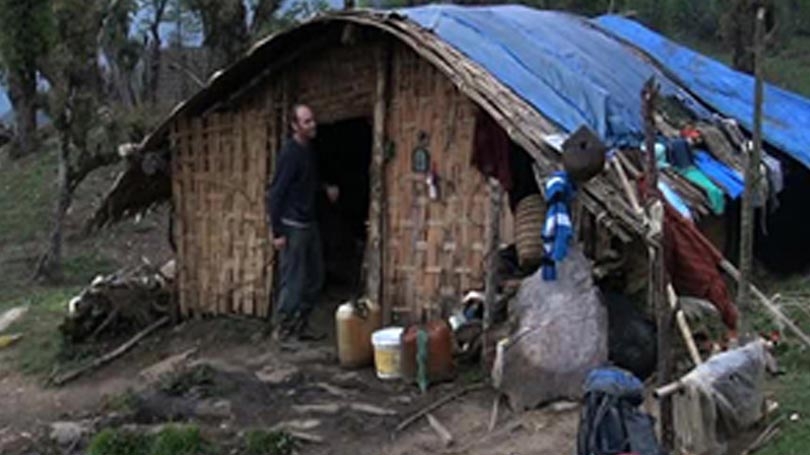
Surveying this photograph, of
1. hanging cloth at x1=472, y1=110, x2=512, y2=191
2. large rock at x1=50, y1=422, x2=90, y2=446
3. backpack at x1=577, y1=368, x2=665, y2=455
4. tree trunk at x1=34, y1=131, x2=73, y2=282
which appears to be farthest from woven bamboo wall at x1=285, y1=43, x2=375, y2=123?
tree trunk at x1=34, y1=131, x2=73, y2=282

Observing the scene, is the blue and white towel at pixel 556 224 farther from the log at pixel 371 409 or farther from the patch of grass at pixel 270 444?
the patch of grass at pixel 270 444

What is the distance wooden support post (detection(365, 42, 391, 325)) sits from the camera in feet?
32.3

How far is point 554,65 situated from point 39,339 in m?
5.42

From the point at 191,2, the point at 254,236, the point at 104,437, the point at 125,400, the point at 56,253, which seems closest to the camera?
the point at 104,437

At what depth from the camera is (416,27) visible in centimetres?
933

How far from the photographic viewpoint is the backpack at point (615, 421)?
5.85 metres

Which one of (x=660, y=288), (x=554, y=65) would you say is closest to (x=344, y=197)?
(x=554, y=65)

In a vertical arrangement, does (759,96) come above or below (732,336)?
above

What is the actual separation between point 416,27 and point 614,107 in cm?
184

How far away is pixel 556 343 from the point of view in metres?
8.04

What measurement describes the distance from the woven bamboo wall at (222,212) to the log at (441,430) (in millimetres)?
2943

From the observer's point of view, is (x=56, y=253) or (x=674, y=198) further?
(x=56, y=253)

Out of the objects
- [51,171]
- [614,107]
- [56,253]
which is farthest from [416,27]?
[51,171]

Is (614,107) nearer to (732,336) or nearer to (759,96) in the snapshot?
(732,336)
